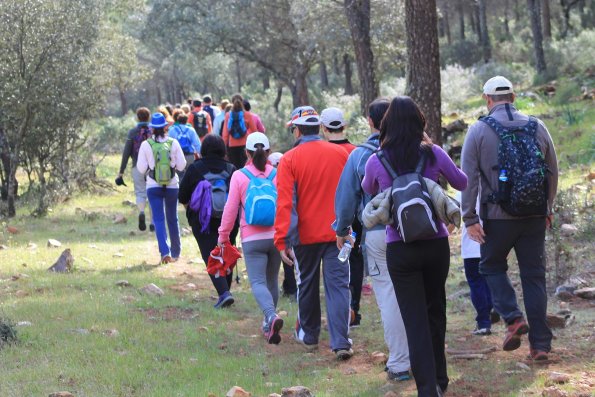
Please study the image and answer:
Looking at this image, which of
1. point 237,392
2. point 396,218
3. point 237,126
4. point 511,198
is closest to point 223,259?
point 237,392

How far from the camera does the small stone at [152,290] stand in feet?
36.3

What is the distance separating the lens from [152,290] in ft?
36.4

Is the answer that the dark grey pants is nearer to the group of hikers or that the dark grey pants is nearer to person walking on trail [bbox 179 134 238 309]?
the group of hikers

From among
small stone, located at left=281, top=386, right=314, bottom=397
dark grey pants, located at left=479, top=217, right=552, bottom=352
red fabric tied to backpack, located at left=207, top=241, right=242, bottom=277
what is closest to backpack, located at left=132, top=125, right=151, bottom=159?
red fabric tied to backpack, located at left=207, top=241, right=242, bottom=277

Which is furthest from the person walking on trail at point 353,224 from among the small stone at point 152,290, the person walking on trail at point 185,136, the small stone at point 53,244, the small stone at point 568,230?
the person walking on trail at point 185,136

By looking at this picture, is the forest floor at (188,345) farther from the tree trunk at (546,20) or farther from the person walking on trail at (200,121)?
the tree trunk at (546,20)

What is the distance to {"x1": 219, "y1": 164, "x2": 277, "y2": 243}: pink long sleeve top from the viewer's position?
8.70m

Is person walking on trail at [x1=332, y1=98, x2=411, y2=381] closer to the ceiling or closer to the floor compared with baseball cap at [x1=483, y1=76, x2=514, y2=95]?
closer to the floor

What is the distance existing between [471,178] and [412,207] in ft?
4.64

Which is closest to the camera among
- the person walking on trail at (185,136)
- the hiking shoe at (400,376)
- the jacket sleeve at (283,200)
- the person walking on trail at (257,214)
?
the hiking shoe at (400,376)

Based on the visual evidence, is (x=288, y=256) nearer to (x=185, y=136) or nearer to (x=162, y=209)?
(x=162, y=209)

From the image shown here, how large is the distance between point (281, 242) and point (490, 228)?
1735 millimetres

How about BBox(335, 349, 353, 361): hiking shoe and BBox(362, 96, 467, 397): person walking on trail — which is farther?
BBox(335, 349, 353, 361): hiking shoe

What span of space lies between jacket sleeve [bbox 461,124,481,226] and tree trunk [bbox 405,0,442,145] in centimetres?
783
